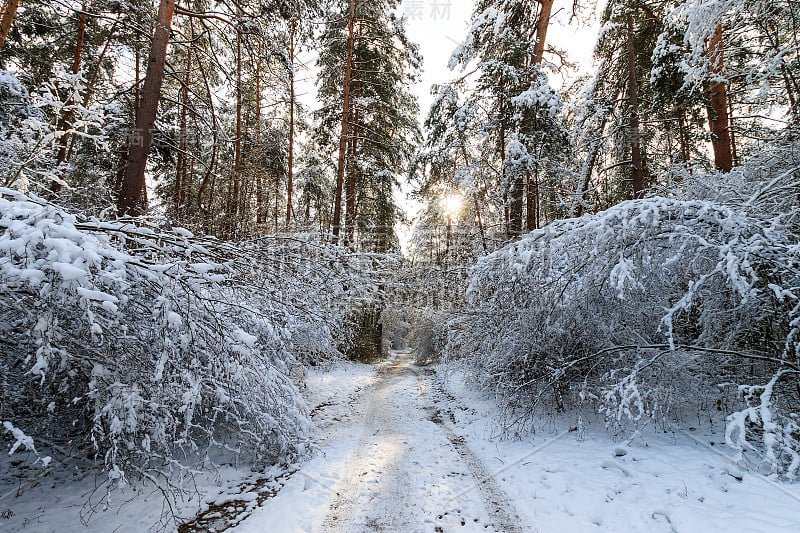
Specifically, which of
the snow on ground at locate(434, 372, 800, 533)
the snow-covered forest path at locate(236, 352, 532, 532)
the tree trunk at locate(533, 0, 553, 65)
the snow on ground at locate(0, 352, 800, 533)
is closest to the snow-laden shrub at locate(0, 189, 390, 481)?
the snow on ground at locate(0, 352, 800, 533)

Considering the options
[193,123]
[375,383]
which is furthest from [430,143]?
[375,383]

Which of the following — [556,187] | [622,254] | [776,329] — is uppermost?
[556,187]

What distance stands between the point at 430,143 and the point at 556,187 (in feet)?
13.2

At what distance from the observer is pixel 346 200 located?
50.0ft

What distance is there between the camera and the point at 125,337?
8.77 ft

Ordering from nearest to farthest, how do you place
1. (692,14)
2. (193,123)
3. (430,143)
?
(692,14), (193,123), (430,143)

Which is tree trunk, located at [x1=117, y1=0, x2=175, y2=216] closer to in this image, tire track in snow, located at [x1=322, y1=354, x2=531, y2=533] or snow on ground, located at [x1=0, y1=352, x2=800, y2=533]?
snow on ground, located at [x1=0, y1=352, x2=800, y2=533]

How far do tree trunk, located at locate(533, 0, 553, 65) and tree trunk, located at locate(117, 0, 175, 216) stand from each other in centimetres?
811

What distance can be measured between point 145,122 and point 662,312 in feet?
27.0

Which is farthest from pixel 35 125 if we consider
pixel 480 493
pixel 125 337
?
pixel 480 493

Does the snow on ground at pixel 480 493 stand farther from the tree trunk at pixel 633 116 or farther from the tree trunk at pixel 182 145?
the tree trunk at pixel 633 116

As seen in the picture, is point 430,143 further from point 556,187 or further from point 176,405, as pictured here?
point 176,405

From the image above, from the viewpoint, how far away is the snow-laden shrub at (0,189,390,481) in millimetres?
2309

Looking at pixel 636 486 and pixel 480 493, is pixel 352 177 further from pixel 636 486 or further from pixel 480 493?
pixel 636 486
